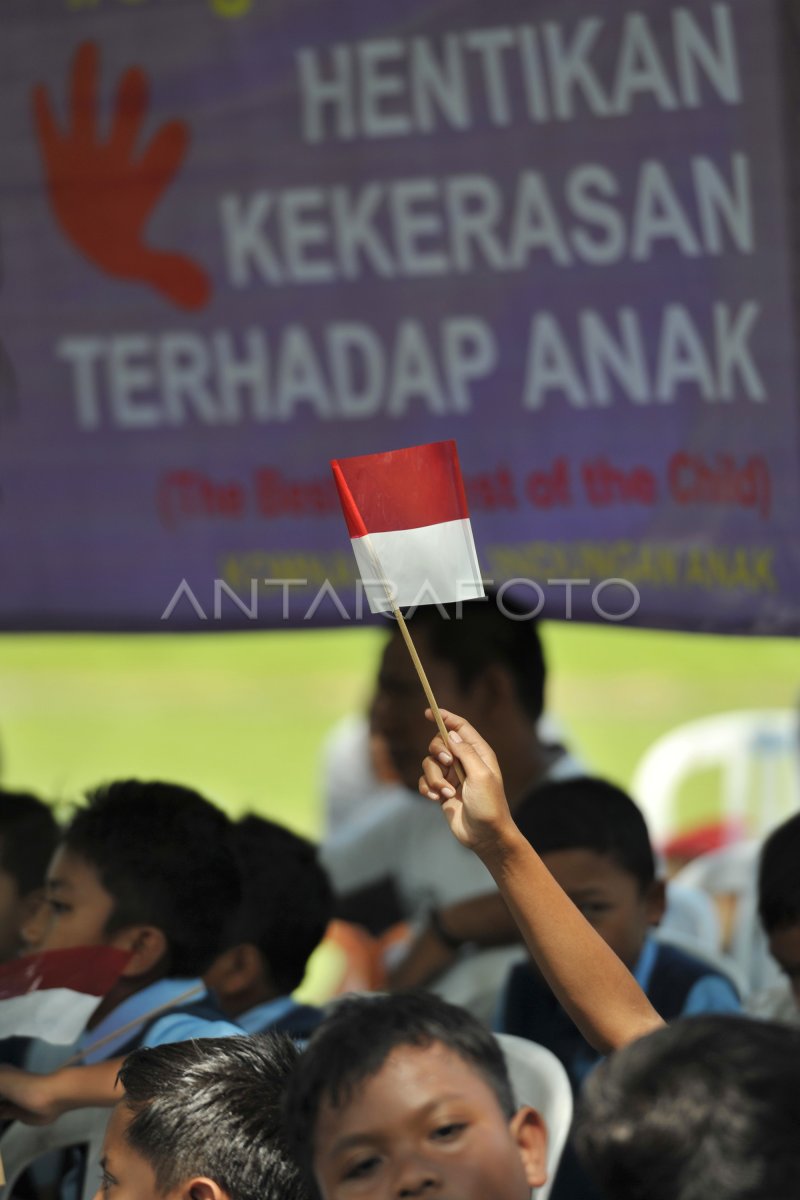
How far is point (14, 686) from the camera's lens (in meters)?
17.2

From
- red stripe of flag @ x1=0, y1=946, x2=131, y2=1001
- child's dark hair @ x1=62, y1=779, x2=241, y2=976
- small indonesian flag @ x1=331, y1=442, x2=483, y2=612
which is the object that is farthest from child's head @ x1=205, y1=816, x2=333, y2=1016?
small indonesian flag @ x1=331, y1=442, x2=483, y2=612

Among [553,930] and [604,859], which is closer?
[553,930]

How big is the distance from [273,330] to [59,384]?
0.46 metres

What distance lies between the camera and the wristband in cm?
359

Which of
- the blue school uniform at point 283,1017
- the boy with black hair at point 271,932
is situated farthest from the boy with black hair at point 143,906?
the blue school uniform at point 283,1017

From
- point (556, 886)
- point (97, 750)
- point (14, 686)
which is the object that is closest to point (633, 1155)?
point (556, 886)

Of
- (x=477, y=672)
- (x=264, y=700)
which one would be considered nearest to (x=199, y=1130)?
A: (x=477, y=672)

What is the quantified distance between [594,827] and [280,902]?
0.59m

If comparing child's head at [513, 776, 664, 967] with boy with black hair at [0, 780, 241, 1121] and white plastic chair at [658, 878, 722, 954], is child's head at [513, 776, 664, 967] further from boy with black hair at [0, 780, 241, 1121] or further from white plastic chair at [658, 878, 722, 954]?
white plastic chair at [658, 878, 722, 954]

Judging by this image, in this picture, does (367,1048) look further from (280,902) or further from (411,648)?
(280,902)

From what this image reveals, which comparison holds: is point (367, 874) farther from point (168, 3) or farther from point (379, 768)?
point (168, 3)

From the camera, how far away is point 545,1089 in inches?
103

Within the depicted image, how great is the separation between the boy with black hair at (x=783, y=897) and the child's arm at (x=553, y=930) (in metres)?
0.92

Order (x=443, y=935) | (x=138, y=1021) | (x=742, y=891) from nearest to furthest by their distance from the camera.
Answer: (x=138, y=1021), (x=443, y=935), (x=742, y=891)
